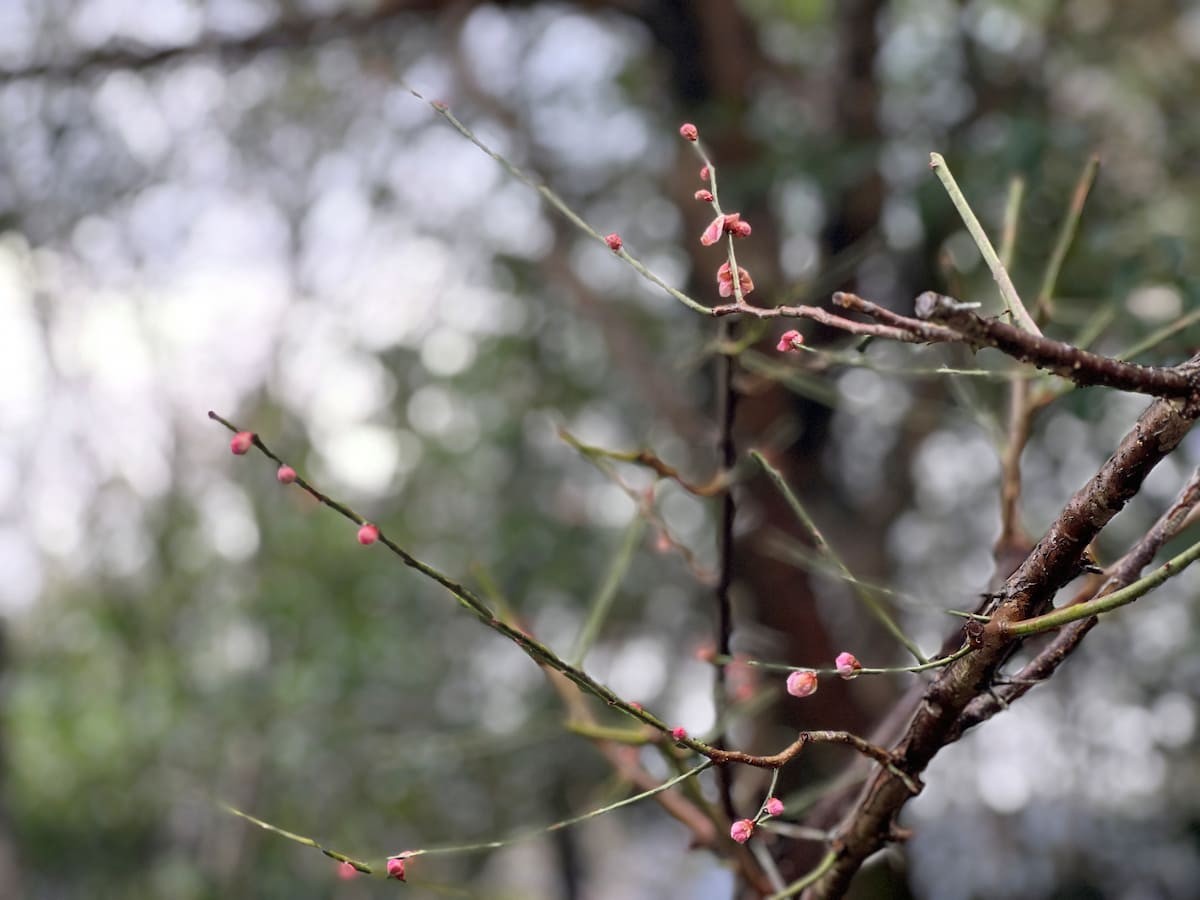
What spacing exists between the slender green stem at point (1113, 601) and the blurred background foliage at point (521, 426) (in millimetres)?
913

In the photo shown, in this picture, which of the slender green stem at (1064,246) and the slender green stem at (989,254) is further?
the slender green stem at (1064,246)

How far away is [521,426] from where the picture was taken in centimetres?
266

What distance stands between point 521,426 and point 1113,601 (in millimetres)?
2409

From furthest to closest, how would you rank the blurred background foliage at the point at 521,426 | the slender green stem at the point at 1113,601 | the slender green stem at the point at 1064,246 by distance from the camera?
1. the blurred background foliage at the point at 521,426
2. the slender green stem at the point at 1064,246
3. the slender green stem at the point at 1113,601

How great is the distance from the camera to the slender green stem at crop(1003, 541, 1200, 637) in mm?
260

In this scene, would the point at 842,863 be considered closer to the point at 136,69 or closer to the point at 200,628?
the point at 136,69

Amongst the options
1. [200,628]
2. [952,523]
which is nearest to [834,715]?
[952,523]

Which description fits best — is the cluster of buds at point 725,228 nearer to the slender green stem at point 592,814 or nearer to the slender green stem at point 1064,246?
the slender green stem at point 592,814

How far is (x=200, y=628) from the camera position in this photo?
8.70 ft

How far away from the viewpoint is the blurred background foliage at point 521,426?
1.66m

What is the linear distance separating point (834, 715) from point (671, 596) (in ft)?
3.99

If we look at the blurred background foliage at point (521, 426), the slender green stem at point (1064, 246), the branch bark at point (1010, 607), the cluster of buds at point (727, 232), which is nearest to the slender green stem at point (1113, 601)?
the branch bark at point (1010, 607)

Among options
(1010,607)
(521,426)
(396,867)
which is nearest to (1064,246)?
(1010,607)

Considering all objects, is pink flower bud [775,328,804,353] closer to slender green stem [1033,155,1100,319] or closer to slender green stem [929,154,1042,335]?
slender green stem [929,154,1042,335]
